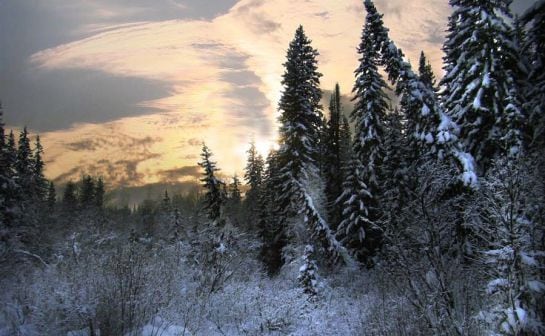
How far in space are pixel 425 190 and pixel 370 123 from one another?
18.7 m

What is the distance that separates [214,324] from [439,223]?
6425 mm

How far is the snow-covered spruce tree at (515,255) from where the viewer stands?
21.4ft

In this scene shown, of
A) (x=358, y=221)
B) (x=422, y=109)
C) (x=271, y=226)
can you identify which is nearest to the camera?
(x=422, y=109)

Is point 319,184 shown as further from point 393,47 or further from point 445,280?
point 445,280

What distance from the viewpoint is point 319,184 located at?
26359 mm

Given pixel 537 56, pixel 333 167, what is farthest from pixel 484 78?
pixel 333 167

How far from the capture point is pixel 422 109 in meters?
17.1

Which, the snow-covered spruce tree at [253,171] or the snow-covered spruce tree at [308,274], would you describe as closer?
the snow-covered spruce tree at [308,274]

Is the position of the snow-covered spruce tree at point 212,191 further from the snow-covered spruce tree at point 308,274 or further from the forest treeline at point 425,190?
the snow-covered spruce tree at point 308,274

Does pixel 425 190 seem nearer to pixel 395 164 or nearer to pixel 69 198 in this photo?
pixel 395 164

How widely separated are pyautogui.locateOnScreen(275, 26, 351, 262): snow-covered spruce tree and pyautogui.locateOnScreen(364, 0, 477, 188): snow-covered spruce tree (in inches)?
338

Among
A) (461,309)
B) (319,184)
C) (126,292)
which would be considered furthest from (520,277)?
(319,184)

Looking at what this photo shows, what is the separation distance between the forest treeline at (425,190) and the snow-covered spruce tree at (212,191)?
104mm

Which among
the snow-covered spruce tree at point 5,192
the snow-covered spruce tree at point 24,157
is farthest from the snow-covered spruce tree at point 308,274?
the snow-covered spruce tree at point 24,157
